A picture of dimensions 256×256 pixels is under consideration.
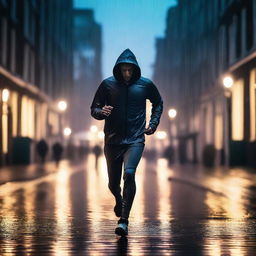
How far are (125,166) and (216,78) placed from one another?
38428mm

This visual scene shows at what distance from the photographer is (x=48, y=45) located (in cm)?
5916

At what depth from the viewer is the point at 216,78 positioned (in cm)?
4550

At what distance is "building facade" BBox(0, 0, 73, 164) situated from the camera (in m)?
37.2

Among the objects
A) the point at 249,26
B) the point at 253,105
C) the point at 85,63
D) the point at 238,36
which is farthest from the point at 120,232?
the point at 85,63

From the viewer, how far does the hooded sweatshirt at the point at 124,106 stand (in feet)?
25.5

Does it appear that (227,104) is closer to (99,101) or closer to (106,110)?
(99,101)

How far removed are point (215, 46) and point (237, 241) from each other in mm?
39912

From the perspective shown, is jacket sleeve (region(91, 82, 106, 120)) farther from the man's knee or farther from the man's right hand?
the man's knee

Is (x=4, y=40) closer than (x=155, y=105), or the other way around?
(x=155, y=105)

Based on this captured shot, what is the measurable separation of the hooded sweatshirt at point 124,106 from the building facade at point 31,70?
22354 mm

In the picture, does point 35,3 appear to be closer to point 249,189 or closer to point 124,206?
point 249,189

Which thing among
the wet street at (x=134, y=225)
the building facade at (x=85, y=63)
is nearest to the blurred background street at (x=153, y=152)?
the wet street at (x=134, y=225)

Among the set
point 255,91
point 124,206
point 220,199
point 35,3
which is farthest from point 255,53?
point 124,206

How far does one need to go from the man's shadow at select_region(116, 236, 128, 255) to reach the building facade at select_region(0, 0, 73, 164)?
23041 mm
